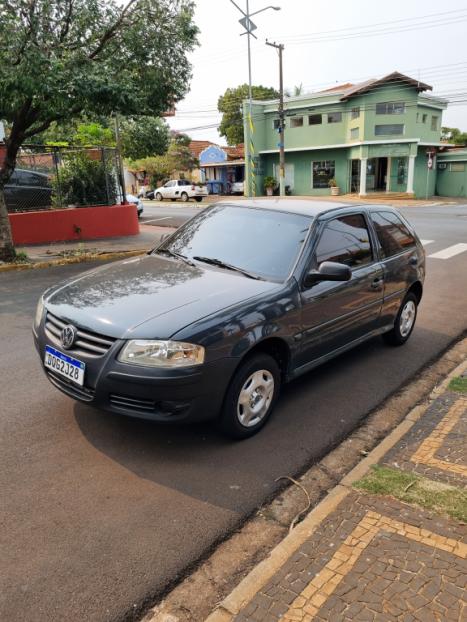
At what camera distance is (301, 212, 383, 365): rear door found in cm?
426

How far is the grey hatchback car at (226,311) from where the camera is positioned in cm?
330

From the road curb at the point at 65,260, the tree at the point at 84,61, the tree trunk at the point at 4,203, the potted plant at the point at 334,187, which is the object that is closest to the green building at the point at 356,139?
the potted plant at the point at 334,187

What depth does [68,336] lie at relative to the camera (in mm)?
3516

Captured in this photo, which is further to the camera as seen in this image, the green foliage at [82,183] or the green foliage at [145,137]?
the green foliage at [145,137]

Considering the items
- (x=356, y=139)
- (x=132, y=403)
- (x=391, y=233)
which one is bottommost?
(x=132, y=403)

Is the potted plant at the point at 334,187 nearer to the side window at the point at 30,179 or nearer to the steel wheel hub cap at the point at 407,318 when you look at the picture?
the side window at the point at 30,179

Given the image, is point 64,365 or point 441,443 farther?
point 441,443

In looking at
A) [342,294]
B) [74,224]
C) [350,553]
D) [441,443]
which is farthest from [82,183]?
[350,553]

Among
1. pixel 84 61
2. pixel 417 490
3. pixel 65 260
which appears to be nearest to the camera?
pixel 417 490

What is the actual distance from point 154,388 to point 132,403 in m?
0.22

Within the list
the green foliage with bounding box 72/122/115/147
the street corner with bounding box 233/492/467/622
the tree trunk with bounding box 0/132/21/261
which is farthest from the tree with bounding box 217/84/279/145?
the street corner with bounding box 233/492/467/622

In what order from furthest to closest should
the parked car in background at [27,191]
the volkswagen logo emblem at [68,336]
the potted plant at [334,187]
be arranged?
the potted plant at [334,187], the parked car in background at [27,191], the volkswagen logo emblem at [68,336]

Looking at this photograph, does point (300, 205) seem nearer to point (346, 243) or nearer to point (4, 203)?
point (346, 243)

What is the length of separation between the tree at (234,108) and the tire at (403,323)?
51.6m
